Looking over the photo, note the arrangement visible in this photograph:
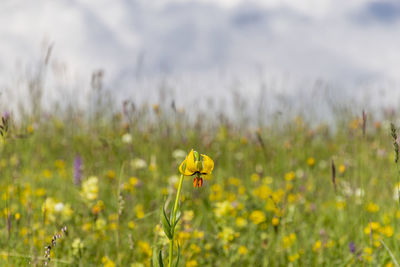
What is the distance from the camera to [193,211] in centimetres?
272

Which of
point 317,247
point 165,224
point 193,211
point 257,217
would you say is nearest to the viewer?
point 165,224


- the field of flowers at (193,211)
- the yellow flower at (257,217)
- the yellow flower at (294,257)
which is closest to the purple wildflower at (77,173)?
the field of flowers at (193,211)

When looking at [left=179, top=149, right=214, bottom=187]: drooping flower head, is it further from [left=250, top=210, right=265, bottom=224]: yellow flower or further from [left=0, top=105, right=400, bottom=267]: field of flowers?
[left=250, top=210, right=265, bottom=224]: yellow flower

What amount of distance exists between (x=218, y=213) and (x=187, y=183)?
125cm

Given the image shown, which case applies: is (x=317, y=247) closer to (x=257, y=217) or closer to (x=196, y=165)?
(x=257, y=217)

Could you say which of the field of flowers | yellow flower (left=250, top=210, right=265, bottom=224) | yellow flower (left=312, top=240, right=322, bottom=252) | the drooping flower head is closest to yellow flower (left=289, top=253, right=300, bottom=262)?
the field of flowers

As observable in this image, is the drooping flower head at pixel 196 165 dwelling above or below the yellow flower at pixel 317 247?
above

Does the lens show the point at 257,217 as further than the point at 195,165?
Yes

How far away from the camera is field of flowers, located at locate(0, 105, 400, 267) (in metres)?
1.85

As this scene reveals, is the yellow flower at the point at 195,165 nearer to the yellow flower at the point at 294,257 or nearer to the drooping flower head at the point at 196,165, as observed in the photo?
the drooping flower head at the point at 196,165

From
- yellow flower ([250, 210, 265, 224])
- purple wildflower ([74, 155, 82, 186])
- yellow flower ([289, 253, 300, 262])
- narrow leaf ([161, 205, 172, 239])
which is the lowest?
yellow flower ([289, 253, 300, 262])

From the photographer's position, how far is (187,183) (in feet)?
11.4

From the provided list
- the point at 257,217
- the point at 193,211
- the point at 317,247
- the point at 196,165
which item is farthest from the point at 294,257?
the point at 196,165

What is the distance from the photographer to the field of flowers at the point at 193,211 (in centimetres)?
185
